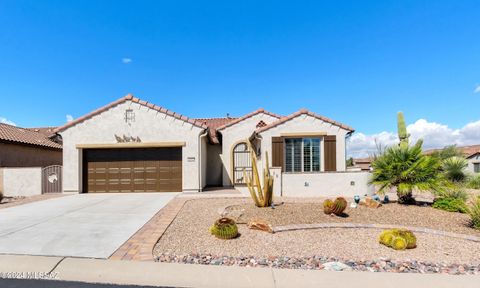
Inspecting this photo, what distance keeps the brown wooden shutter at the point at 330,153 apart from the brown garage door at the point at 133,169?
25.9 ft

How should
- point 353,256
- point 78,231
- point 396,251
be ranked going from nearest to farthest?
1. point 353,256
2. point 396,251
3. point 78,231

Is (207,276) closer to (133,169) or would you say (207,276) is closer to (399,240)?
(399,240)

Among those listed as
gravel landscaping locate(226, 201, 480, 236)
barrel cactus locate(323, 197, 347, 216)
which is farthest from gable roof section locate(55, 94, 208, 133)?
barrel cactus locate(323, 197, 347, 216)

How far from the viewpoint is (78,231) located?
5.60 meters

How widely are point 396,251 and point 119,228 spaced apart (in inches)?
251

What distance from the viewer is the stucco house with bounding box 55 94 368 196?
12.2m

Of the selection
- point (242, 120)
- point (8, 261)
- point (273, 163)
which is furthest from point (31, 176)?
point (273, 163)

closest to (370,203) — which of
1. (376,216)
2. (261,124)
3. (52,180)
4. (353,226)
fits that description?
(376,216)

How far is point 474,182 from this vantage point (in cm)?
998

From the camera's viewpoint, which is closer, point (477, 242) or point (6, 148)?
point (477, 242)

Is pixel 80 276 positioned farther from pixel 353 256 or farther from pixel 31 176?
pixel 31 176

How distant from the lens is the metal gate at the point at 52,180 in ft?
40.7

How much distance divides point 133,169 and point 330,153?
1067 cm

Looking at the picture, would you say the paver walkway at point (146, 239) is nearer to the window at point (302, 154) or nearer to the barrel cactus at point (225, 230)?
the barrel cactus at point (225, 230)
